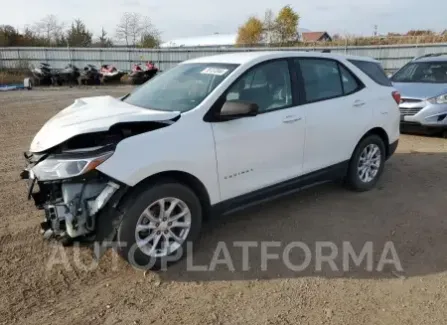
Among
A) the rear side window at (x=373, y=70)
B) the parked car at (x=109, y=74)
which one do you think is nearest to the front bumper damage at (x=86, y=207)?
the rear side window at (x=373, y=70)

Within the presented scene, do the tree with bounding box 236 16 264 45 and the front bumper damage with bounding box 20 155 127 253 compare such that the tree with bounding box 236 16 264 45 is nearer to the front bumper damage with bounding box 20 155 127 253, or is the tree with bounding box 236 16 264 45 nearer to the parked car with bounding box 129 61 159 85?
the parked car with bounding box 129 61 159 85

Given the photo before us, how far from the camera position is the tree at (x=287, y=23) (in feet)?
184

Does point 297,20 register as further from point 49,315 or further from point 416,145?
point 49,315

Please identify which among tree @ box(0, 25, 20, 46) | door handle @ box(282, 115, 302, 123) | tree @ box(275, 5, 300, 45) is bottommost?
door handle @ box(282, 115, 302, 123)

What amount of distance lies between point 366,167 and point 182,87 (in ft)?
8.63

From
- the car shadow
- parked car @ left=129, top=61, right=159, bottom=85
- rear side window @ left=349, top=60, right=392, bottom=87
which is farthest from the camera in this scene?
parked car @ left=129, top=61, right=159, bottom=85

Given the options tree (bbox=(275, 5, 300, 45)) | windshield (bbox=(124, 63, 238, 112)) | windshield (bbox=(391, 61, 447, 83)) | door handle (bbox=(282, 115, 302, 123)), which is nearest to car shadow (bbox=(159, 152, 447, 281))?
door handle (bbox=(282, 115, 302, 123))

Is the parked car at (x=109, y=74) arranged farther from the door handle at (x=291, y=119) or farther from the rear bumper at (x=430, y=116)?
the door handle at (x=291, y=119)

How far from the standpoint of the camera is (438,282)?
3205 millimetres

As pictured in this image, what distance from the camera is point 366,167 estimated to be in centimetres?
508

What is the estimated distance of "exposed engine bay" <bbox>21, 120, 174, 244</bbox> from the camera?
9.77ft

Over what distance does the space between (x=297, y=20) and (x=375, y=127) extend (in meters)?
57.1

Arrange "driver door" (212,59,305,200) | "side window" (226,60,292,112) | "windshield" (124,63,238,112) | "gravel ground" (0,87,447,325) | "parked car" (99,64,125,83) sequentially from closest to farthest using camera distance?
"gravel ground" (0,87,447,325) → "driver door" (212,59,305,200) → "windshield" (124,63,238,112) → "side window" (226,60,292,112) → "parked car" (99,64,125,83)

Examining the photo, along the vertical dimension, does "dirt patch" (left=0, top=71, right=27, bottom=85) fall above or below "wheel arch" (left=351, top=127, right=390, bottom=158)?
above
